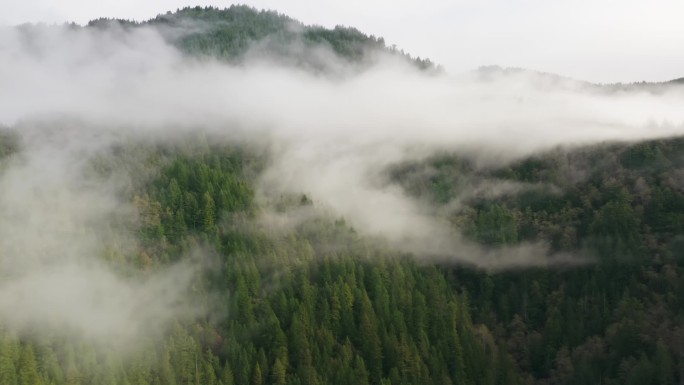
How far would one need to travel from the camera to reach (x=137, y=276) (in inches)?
6668

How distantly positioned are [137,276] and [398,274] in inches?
2400

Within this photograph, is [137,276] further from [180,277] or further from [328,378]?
[328,378]

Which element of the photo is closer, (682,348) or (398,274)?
(682,348)

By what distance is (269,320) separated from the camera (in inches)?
6112

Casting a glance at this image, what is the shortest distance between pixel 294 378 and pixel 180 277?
4328 cm

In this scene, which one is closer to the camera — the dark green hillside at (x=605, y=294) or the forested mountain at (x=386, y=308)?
the forested mountain at (x=386, y=308)

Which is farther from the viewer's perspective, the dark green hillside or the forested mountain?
the dark green hillside

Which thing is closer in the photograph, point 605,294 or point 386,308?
point 386,308

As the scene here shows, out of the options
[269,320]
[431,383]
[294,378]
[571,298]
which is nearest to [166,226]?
[269,320]

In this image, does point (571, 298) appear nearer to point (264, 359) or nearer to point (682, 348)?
point (682, 348)

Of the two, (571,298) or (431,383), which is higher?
(571,298)

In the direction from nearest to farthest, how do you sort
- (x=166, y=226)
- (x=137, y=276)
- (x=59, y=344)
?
1. (x=59, y=344)
2. (x=137, y=276)
3. (x=166, y=226)

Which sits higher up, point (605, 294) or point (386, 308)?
point (605, 294)

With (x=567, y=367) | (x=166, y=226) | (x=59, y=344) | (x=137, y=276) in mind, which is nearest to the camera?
(x=59, y=344)
